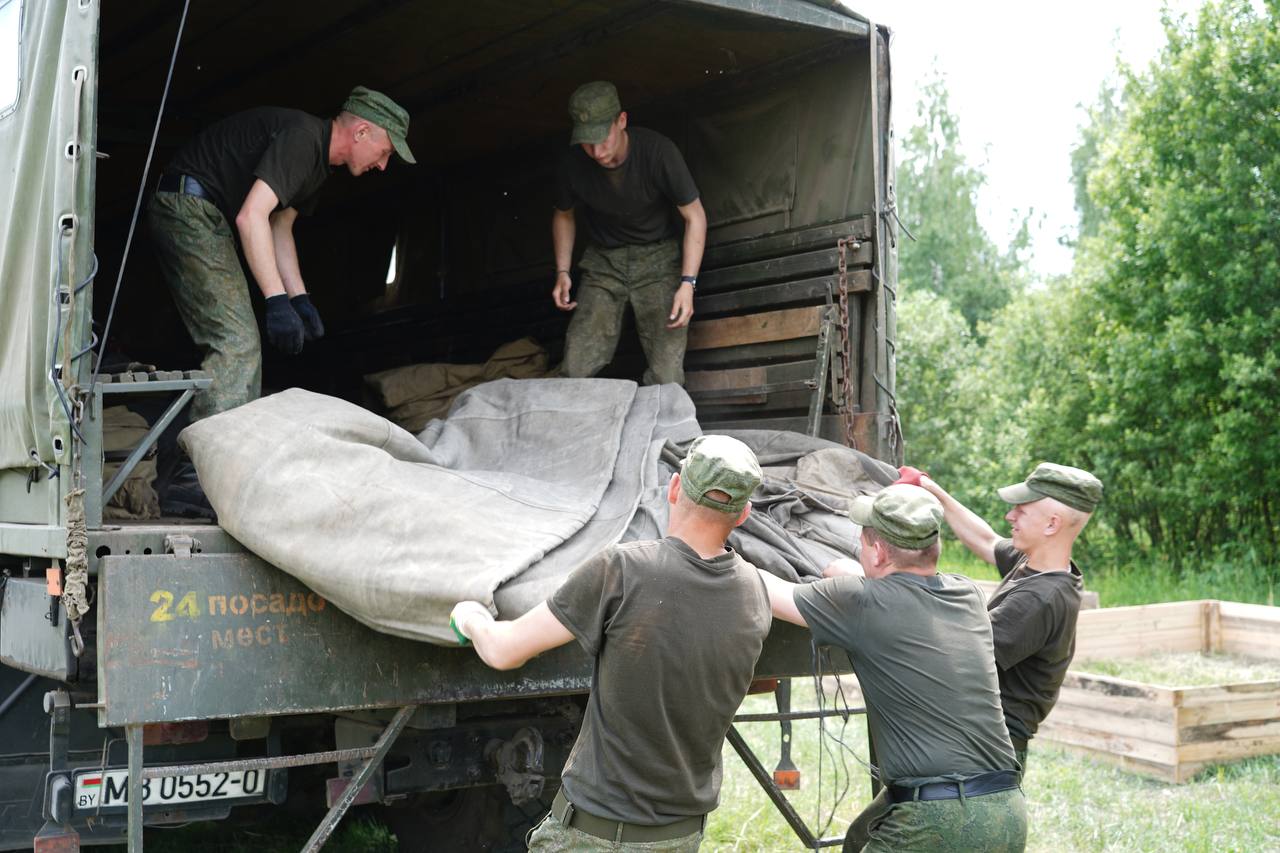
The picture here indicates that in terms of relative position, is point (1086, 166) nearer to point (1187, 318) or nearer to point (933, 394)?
point (933, 394)

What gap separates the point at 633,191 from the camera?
19.2ft

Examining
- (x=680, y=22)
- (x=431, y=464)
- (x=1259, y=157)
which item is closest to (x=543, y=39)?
(x=680, y=22)

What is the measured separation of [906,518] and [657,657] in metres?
0.82

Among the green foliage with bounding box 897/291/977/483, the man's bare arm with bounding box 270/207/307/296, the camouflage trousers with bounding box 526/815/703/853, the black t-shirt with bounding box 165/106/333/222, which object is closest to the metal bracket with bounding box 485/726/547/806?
the camouflage trousers with bounding box 526/815/703/853

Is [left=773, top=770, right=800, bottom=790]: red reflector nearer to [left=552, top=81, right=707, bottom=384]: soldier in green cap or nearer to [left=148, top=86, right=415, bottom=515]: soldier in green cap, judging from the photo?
[left=552, top=81, right=707, bottom=384]: soldier in green cap

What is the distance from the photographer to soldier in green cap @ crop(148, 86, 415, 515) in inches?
180

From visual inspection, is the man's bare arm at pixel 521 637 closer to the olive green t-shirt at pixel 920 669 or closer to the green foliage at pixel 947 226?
the olive green t-shirt at pixel 920 669

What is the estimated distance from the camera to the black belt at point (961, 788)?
3266 millimetres

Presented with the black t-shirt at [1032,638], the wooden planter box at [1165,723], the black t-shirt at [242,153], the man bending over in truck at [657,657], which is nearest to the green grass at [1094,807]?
the wooden planter box at [1165,723]

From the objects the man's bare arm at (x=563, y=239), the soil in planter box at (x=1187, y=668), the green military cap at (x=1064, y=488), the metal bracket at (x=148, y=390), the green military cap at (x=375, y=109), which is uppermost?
the green military cap at (x=375, y=109)

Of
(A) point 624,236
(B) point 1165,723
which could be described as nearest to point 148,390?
(A) point 624,236

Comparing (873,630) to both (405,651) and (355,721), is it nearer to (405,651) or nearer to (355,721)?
(405,651)

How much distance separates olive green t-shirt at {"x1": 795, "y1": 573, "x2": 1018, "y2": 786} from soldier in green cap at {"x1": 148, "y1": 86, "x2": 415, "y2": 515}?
222 centimetres

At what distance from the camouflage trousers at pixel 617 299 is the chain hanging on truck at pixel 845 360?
888mm
